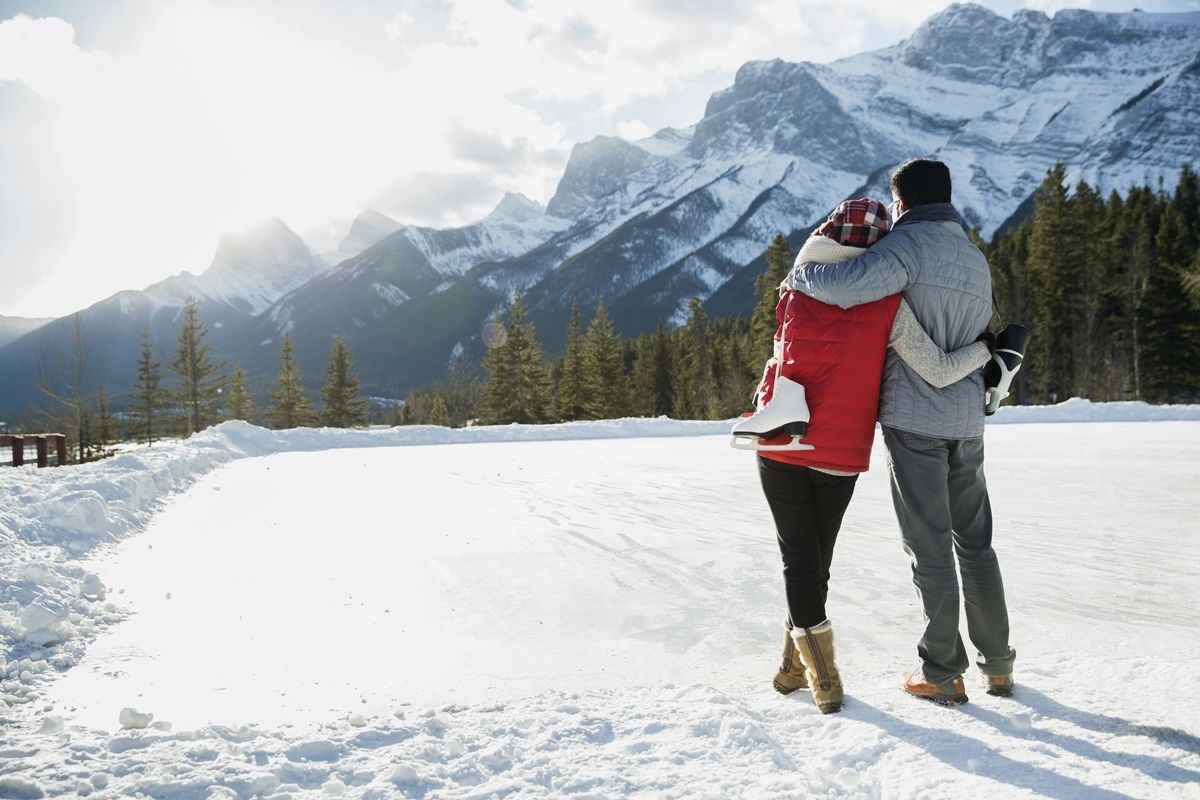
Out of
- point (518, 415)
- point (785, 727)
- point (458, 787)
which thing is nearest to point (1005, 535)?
point (785, 727)

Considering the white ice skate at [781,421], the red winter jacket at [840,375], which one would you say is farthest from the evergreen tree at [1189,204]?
the white ice skate at [781,421]

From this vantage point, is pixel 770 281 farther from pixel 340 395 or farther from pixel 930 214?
pixel 930 214

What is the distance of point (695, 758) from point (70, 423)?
1331 inches

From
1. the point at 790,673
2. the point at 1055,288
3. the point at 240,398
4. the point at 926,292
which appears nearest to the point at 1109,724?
the point at 790,673

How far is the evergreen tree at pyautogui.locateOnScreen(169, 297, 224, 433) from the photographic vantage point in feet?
115

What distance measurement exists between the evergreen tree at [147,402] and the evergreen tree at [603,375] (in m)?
24.2

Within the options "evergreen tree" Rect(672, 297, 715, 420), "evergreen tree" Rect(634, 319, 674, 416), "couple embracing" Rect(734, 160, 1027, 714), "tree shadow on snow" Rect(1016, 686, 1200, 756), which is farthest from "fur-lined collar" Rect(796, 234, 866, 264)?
"evergreen tree" Rect(634, 319, 674, 416)

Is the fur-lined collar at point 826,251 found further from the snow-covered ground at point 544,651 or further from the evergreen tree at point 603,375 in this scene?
the evergreen tree at point 603,375

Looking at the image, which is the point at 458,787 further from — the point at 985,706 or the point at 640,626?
the point at 985,706

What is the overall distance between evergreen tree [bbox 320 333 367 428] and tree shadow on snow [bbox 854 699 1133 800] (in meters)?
41.6

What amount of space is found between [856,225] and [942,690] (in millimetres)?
1755

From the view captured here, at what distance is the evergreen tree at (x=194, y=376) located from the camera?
3519 cm

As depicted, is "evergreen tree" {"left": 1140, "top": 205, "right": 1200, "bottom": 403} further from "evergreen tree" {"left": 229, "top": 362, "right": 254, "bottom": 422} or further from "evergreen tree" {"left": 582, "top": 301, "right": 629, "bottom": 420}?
"evergreen tree" {"left": 229, "top": 362, "right": 254, "bottom": 422}

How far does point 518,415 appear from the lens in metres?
37.2
